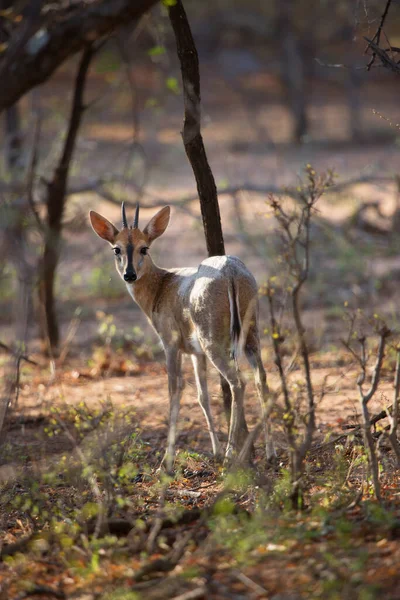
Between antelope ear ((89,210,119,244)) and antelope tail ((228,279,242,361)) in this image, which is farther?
antelope ear ((89,210,119,244))

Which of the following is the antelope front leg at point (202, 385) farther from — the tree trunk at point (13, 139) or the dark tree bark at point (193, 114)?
the tree trunk at point (13, 139)

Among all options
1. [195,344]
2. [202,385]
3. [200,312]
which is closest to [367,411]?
[200,312]

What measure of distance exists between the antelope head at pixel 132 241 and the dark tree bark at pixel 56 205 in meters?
2.42

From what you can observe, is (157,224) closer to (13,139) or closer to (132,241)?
(132,241)

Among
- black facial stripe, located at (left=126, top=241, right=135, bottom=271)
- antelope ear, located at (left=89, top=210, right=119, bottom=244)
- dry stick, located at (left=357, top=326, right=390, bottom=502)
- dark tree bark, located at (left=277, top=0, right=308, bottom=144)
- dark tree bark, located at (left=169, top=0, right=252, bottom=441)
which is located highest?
dark tree bark, located at (left=277, top=0, right=308, bottom=144)

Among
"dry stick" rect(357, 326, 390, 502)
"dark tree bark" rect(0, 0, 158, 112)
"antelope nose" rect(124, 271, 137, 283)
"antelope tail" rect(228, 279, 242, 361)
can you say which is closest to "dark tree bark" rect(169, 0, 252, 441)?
"dark tree bark" rect(0, 0, 158, 112)

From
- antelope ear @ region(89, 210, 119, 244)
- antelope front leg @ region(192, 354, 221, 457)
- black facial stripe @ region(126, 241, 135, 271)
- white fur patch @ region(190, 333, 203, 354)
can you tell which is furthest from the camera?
antelope ear @ region(89, 210, 119, 244)

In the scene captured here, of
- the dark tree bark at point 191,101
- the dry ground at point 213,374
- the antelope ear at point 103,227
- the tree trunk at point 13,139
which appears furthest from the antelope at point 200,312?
the tree trunk at point 13,139

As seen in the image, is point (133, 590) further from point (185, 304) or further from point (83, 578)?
point (185, 304)

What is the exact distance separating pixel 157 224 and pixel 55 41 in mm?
1676

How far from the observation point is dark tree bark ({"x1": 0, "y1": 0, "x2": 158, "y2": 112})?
18.1 feet

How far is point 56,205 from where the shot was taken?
31.4 ft

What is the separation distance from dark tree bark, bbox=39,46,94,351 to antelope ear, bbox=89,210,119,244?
7.76ft

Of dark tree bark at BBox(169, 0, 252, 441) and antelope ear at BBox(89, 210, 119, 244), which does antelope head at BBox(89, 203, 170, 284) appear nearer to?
antelope ear at BBox(89, 210, 119, 244)
